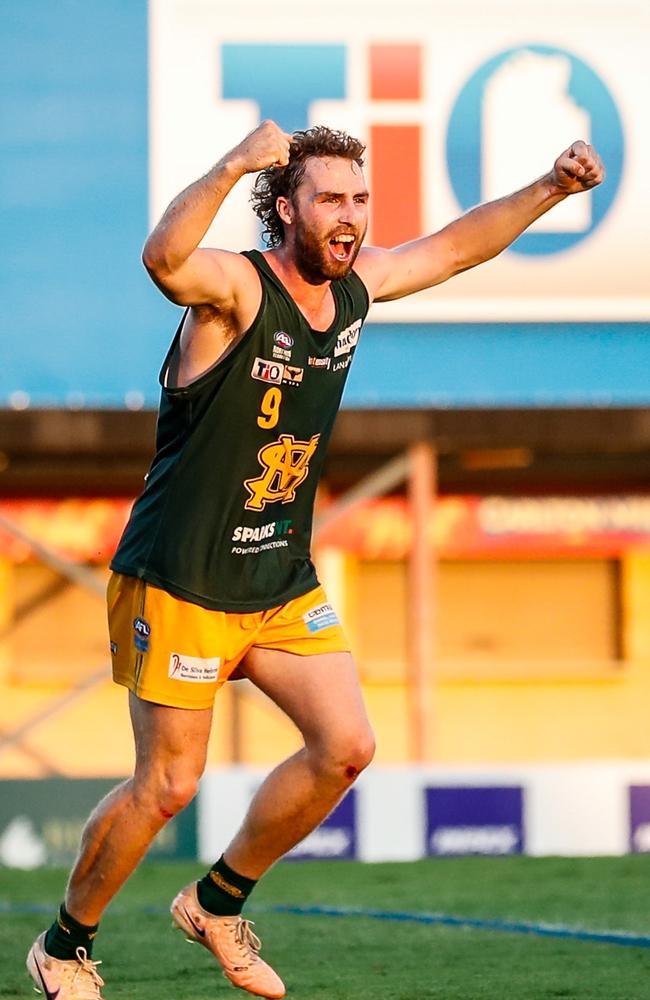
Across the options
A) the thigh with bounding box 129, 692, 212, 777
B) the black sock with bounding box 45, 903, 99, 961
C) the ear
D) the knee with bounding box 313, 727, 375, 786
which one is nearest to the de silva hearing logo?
the ear

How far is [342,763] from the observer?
601cm

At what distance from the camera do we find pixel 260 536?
6035 millimetres

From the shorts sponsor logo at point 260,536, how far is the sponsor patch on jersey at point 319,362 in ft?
1.60

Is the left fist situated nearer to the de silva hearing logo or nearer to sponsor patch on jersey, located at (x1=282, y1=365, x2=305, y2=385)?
sponsor patch on jersey, located at (x1=282, y1=365, x2=305, y2=385)

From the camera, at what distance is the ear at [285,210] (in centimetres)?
596

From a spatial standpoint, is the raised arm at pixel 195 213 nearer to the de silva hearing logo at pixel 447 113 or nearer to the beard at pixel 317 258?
the beard at pixel 317 258

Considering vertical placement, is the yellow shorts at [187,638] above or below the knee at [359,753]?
above

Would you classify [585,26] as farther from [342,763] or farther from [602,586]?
[342,763]

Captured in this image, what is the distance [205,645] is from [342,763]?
532 mm

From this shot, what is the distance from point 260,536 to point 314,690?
474 millimetres

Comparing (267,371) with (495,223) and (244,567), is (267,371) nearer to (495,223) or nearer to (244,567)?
(244,567)

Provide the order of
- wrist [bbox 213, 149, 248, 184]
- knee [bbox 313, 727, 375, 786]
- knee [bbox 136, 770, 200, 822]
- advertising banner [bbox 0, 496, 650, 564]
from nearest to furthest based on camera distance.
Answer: wrist [bbox 213, 149, 248, 184], knee [bbox 136, 770, 200, 822], knee [bbox 313, 727, 375, 786], advertising banner [bbox 0, 496, 650, 564]

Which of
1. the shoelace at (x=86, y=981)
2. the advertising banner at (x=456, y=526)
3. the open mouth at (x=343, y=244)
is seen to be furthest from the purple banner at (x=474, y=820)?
the open mouth at (x=343, y=244)

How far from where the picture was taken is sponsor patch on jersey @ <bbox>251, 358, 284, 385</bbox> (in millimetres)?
5766
